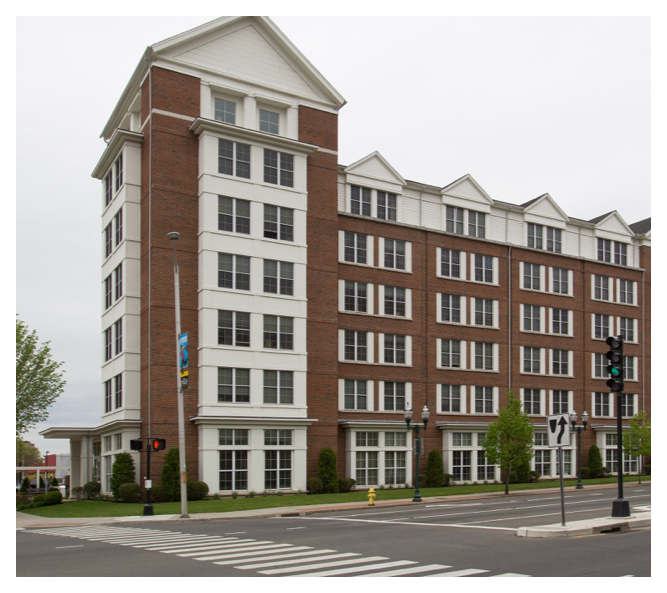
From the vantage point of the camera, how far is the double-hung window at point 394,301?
4759 cm

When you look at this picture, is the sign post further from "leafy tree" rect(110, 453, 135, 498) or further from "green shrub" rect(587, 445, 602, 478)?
"green shrub" rect(587, 445, 602, 478)

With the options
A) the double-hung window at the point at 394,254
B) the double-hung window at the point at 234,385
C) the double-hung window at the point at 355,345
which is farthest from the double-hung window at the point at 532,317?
the double-hung window at the point at 234,385

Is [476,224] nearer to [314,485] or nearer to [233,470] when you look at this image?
[314,485]

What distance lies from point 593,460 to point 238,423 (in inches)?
1129

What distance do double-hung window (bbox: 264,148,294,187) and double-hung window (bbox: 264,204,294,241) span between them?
1494 millimetres

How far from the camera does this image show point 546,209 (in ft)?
184

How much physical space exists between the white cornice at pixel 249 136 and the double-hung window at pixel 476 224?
1427cm

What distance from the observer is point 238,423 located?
38594 millimetres

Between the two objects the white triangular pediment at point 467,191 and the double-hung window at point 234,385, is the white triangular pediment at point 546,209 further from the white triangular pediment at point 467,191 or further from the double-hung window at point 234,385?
the double-hung window at point 234,385

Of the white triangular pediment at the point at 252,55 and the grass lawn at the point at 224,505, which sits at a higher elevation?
the white triangular pediment at the point at 252,55

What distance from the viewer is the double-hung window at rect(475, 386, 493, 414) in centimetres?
5072

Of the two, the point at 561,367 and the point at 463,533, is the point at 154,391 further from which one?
the point at 561,367

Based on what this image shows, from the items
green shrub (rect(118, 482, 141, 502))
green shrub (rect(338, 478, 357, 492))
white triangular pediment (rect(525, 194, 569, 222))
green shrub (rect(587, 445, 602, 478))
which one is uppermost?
white triangular pediment (rect(525, 194, 569, 222))

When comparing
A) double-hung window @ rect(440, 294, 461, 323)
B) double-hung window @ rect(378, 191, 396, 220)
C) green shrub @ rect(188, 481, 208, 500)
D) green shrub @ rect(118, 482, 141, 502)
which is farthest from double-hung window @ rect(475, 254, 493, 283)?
green shrub @ rect(118, 482, 141, 502)
